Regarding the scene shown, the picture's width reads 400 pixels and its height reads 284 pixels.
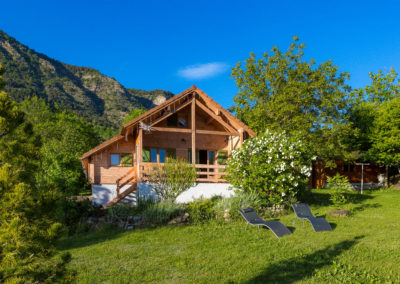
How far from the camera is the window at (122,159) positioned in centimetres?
1816

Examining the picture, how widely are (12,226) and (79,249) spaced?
18.8ft

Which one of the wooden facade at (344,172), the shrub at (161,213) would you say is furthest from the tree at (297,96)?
the shrub at (161,213)

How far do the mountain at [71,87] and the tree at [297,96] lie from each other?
48104mm

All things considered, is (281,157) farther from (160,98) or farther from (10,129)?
(160,98)

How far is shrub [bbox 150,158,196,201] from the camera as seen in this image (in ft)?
41.9

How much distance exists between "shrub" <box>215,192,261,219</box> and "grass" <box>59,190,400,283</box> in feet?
2.21

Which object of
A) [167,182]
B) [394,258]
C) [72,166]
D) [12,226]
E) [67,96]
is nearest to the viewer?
[12,226]

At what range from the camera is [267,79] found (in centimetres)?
2005

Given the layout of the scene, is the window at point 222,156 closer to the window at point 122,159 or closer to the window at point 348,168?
the window at point 122,159

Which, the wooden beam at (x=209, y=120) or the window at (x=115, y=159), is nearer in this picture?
the wooden beam at (x=209, y=120)

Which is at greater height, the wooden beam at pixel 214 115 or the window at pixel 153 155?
the wooden beam at pixel 214 115

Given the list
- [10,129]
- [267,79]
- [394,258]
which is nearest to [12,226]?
[10,129]

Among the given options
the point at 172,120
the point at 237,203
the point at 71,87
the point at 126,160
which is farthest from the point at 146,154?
the point at 71,87

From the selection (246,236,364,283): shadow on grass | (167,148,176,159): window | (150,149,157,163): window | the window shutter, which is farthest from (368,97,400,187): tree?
(246,236,364,283): shadow on grass
